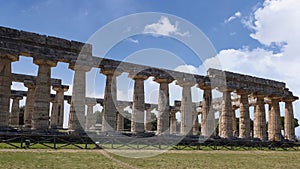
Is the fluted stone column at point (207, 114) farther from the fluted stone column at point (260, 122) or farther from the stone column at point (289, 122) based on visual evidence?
the stone column at point (289, 122)

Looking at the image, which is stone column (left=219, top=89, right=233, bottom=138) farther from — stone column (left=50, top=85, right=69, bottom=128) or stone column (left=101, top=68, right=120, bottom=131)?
stone column (left=50, top=85, right=69, bottom=128)

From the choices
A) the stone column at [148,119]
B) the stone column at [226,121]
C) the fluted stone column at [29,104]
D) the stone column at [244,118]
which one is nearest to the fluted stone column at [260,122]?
the stone column at [244,118]

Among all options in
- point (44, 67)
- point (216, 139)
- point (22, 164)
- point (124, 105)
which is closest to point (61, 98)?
point (124, 105)

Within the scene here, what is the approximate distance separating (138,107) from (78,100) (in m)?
7.00

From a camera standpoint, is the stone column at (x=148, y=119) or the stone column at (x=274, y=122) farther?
the stone column at (x=148, y=119)

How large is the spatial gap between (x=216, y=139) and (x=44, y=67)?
827 inches

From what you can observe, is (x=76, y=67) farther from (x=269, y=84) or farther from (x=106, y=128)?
(x=269, y=84)

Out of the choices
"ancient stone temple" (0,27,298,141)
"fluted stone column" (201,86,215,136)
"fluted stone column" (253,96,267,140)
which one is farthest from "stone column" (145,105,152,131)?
"fluted stone column" (253,96,267,140)

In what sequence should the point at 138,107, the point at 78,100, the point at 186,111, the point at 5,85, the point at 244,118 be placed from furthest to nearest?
1. the point at 244,118
2. the point at 186,111
3. the point at 138,107
4. the point at 78,100
5. the point at 5,85

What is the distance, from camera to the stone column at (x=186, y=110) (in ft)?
124

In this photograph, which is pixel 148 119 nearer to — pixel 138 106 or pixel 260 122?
pixel 260 122

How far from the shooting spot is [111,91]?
33.9 m

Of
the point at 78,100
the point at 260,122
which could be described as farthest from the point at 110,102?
the point at 260,122

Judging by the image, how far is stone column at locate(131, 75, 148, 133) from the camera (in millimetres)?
34812
